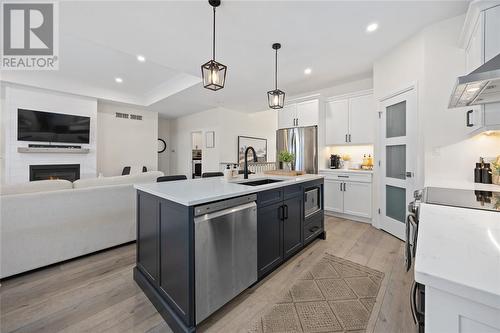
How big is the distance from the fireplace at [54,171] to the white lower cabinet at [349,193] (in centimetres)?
599

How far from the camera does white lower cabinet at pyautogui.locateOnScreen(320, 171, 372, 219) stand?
3578mm

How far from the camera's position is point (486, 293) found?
1.50 feet

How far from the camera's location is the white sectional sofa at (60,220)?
76.1 inches

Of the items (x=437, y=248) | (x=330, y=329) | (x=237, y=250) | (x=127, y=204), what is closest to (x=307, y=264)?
(x=330, y=329)

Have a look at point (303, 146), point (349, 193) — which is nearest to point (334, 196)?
point (349, 193)

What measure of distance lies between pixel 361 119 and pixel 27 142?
7.15m

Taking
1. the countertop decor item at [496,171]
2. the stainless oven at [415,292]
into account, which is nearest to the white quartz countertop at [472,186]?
the countertop decor item at [496,171]

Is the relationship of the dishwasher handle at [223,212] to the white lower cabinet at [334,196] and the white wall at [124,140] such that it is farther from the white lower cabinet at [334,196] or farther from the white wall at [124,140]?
the white wall at [124,140]

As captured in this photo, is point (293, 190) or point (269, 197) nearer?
point (269, 197)

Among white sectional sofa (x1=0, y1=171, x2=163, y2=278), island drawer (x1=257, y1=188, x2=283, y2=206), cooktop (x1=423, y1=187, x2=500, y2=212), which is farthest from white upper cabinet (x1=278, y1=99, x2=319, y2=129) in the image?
white sectional sofa (x1=0, y1=171, x2=163, y2=278)

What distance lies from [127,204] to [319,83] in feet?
13.9

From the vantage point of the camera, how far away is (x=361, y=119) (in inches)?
153

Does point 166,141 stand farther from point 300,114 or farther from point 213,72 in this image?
point 213,72

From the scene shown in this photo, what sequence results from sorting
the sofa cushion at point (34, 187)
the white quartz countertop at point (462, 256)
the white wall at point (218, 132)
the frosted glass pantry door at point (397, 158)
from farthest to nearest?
the white wall at point (218, 132), the frosted glass pantry door at point (397, 158), the sofa cushion at point (34, 187), the white quartz countertop at point (462, 256)
